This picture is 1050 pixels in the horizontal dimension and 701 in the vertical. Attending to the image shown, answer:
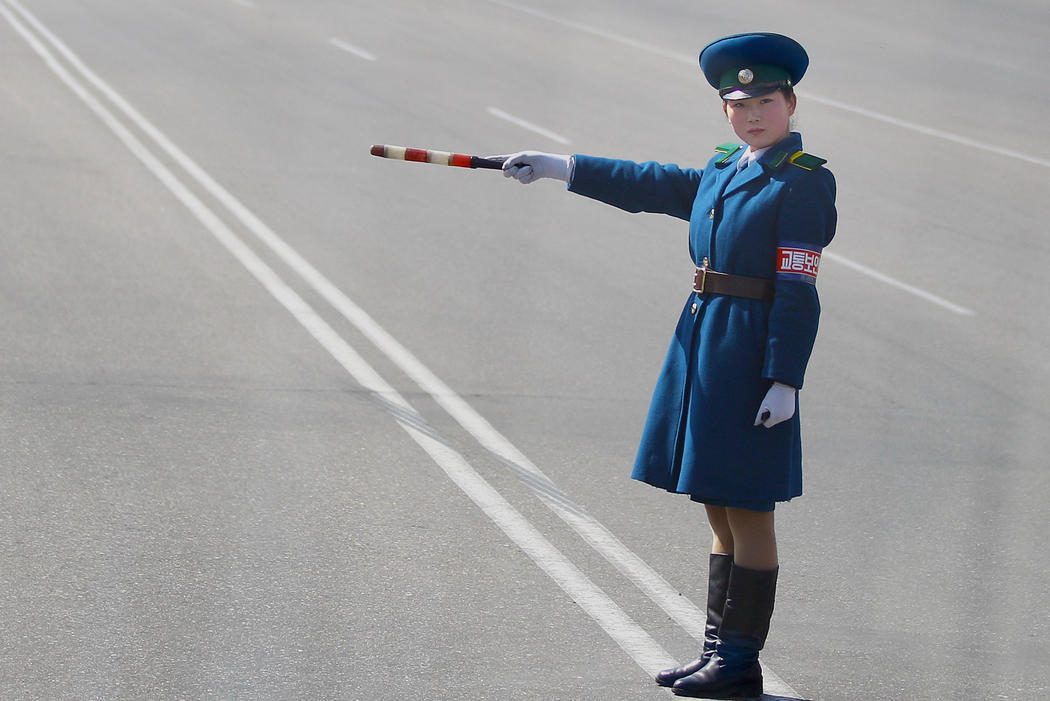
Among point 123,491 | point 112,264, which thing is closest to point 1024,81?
point 112,264

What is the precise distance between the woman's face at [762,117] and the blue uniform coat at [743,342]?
0.15 feet

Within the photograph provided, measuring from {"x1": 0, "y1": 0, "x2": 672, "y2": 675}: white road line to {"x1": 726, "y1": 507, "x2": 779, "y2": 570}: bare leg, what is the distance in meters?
0.46

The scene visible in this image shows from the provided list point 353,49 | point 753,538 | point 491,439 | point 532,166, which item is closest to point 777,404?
point 753,538

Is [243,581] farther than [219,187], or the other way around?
[219,187]

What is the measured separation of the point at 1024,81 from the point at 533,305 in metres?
13.0

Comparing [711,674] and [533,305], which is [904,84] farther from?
[711,674]

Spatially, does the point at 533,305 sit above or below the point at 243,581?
above

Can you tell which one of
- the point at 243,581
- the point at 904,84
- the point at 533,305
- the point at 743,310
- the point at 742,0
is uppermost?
the point at 742,0

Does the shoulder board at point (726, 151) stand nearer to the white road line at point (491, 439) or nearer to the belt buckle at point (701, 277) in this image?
the belt buckle at point (701, 277)

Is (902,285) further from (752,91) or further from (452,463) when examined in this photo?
(752,91)

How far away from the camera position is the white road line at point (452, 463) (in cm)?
466

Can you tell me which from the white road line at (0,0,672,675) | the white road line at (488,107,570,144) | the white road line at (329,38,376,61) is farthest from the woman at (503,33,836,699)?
the white road line at (329,38,376,61)

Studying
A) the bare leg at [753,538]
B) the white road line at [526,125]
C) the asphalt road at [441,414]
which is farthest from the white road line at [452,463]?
the white road line at [526,125]

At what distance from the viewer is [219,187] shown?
1176cm
